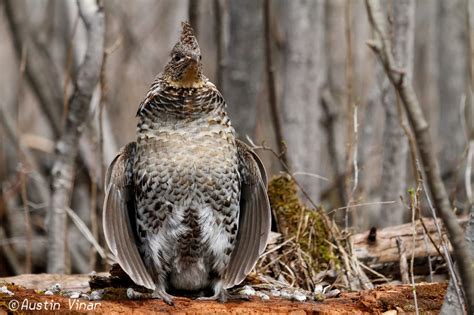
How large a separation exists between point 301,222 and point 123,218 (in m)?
1.21

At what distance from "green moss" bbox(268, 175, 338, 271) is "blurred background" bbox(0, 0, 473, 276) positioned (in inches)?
5.8

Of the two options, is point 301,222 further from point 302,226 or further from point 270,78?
point 270,78

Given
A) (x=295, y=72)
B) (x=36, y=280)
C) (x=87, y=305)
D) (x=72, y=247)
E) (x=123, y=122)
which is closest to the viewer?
(x=87, y=305)

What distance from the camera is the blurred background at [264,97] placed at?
6.42 m

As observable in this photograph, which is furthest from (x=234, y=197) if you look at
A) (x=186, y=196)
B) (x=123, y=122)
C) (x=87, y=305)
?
(x=123, y=122)

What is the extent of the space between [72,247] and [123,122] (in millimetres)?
2784

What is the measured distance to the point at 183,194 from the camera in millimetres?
4367

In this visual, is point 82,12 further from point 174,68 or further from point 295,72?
point 295,72

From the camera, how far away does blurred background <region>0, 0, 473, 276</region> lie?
6.42 meters

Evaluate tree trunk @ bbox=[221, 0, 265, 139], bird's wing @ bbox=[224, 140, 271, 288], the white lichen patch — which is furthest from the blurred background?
the white lichen patch

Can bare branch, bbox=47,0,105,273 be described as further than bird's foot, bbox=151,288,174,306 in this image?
Yes

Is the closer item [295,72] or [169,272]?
[169,272]

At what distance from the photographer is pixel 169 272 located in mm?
4520

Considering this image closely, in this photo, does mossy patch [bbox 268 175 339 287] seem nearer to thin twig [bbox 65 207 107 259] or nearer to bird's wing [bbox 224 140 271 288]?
bird's wing [bbox 224 140 271 288]
